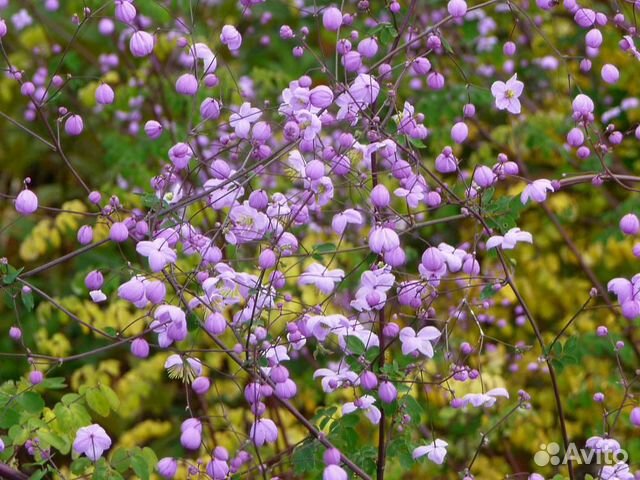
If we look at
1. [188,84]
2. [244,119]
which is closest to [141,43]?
[188,84]

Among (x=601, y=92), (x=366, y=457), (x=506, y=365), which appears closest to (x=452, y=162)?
(x=366, y=457)

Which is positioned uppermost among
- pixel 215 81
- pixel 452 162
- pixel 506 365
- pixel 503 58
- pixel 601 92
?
pixel 215 81

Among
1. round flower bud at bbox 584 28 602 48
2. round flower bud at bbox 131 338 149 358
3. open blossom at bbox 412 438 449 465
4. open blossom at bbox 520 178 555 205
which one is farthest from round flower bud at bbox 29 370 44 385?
round flower bud at bbox 584 28 602 48

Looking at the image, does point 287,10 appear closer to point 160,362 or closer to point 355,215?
point 160,362

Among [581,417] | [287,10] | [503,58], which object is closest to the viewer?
[581,417]

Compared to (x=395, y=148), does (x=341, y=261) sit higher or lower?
lower

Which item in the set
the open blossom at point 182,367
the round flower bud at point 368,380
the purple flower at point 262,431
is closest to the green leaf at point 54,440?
the open blossom at point 182,367

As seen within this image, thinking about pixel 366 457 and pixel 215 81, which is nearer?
pixel 215 81
